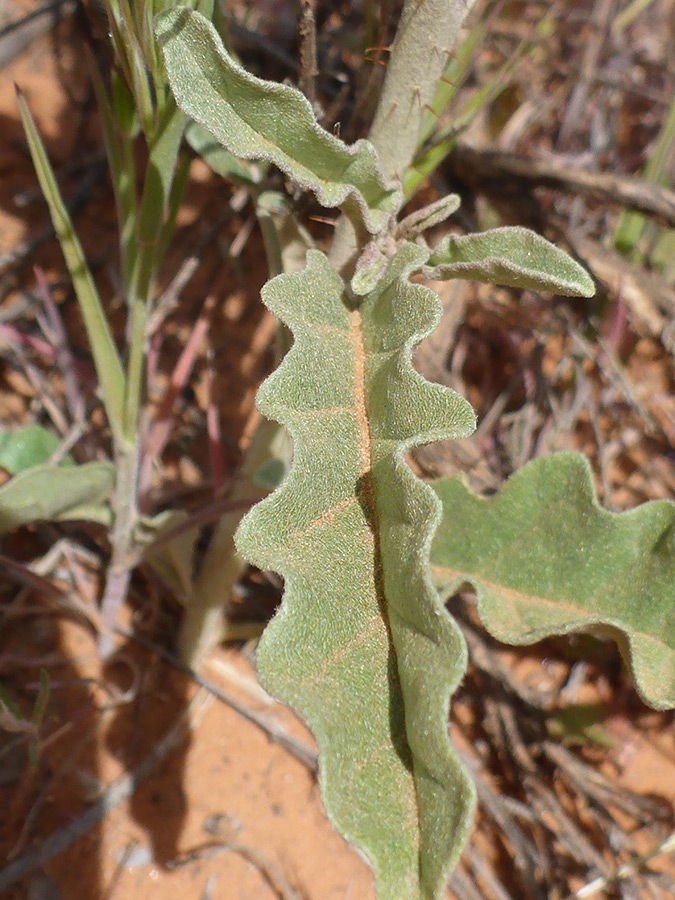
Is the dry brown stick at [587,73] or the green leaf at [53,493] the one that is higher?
the dry brown stick at [587,73]

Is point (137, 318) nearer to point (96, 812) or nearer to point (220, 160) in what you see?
point (220, 160)

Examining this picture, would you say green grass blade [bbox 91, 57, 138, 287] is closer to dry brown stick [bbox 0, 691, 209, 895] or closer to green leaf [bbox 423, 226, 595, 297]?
green leaf [bbox 423, 226, 595, 297]

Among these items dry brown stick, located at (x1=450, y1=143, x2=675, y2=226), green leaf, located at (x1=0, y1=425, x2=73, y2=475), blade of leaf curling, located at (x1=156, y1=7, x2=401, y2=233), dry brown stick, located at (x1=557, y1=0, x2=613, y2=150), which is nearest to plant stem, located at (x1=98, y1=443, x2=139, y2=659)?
green leaf, located at (x1=0, y1=425, x2=73, y2=475)

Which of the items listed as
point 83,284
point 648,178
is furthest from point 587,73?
point 83,284

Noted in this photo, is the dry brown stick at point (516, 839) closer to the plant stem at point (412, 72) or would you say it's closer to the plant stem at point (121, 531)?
the plant stem at point (121, 531)

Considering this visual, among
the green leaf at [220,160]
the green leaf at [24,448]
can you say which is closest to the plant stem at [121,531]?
the green leaf at [24,448]

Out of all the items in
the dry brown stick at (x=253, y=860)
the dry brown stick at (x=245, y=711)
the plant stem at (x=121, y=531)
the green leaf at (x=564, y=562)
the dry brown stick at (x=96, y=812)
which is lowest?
the dry brown stick at (x=253, y=860)
